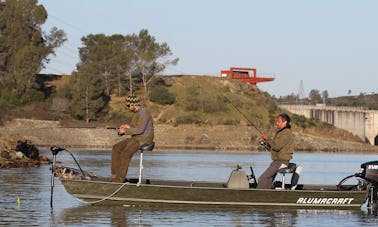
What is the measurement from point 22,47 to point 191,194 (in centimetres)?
8184

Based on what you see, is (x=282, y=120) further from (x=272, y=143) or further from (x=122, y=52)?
(x=122, y=52)

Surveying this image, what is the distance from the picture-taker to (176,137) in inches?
3967

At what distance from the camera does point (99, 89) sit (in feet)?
338

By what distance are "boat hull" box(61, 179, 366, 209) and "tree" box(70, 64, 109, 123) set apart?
76.7 meters

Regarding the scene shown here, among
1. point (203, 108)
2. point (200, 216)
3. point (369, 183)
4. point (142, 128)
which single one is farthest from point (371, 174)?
point (203, 108)

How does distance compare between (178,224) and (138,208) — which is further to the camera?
(138,208)

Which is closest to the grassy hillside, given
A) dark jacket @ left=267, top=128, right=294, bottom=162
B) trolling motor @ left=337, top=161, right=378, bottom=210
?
trolling motor @ left=337, top=161, right=378, bottom=210

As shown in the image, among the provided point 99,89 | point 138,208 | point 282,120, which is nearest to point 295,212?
point 282,120

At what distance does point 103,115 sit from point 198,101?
12.2 meters

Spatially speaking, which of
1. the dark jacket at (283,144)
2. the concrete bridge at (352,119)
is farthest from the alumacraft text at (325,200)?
the concrete bridge at (352,119)

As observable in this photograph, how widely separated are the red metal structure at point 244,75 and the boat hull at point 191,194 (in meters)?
102

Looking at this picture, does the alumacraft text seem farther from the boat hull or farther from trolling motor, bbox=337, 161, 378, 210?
trolling motor, bbox=337, 161, 378, 210

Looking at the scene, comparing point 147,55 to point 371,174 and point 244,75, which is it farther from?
point 371,174

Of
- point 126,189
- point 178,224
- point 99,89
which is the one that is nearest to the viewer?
point 178,224
